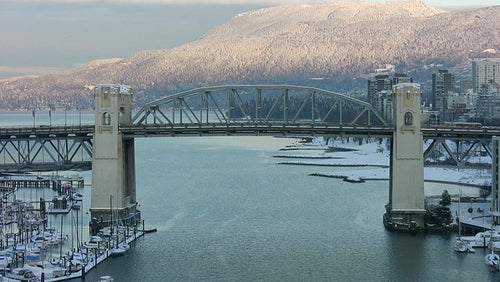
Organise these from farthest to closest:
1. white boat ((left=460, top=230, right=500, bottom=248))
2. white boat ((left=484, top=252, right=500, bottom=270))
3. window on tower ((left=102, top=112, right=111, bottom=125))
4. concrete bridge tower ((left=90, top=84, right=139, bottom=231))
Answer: window on tower ((left=102, top=112, right=111, bottom=125)), concrete bridge tower ((left=90, top=84, right=139, bottom=231)), white boat ((left=460, top=230, right=500, bottom=248)), white boat ((left=484, top=252, right=500, bottom=270))

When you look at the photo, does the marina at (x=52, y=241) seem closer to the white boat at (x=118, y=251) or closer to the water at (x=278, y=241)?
the white boat at (x=118, y=251)

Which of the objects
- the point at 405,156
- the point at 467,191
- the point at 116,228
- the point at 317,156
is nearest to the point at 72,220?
the point at 116,228

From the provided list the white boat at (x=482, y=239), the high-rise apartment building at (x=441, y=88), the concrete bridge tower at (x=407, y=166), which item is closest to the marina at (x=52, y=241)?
the concrete bridge tower at (x=407, y=166)

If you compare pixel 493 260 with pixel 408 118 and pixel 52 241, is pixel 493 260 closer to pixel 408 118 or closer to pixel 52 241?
pixel 408 118

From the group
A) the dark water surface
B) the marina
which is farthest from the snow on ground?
the marina

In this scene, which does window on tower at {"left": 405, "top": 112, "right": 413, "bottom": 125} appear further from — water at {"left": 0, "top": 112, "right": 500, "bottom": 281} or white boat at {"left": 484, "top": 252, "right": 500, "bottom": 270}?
white boat at {"left": 484, "top": 252, "right": 500, "bottom": 270}
